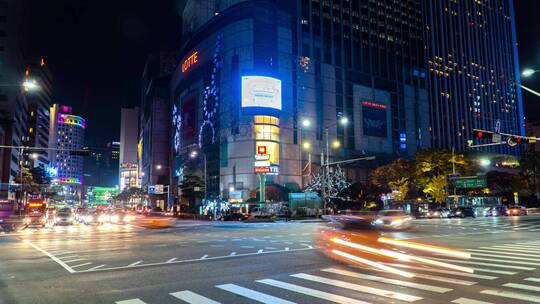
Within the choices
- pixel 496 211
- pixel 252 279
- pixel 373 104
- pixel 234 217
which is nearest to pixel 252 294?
pixel 252 279

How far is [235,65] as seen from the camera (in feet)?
251

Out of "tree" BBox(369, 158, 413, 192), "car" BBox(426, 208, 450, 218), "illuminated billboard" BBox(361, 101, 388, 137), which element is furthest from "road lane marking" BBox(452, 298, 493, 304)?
"illuminated billboard" BBox(361, 101, 388, 137)

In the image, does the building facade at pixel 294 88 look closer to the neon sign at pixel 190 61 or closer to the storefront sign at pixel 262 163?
the neon sign at pixel 190 61

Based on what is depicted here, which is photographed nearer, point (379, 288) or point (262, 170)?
point (379, 288)

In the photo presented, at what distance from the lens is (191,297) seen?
8695 mm

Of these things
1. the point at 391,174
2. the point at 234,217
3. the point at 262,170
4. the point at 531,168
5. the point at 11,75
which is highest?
the point at 11,75

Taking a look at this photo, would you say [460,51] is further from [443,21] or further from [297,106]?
[297,106]

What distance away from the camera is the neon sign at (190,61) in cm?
9243

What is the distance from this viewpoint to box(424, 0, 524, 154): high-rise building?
11388 centimetres

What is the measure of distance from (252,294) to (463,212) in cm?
5419

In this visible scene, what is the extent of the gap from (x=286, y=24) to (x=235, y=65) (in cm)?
1436

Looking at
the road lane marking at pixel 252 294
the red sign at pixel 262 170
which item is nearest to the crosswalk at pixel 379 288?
Answer: the road lane marking at pixel 252 294

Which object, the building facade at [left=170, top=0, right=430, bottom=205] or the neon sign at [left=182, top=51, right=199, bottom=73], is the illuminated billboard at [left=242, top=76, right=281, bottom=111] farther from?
the neon sign at [left=182, top=51, right=199, bottom=73]

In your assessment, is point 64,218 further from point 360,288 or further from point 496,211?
point 496,211
